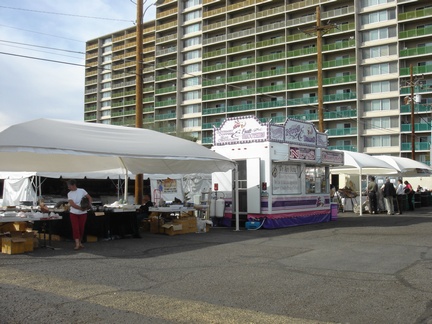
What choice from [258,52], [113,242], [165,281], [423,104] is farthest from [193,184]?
[258,52]

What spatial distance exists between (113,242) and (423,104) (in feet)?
Answer: 178

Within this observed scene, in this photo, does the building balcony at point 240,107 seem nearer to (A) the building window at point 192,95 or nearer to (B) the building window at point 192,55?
(A) the building window at point 192,95

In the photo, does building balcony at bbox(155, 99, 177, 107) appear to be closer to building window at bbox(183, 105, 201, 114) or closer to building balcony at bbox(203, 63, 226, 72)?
building window at bbox(183, 105, 201, 114)

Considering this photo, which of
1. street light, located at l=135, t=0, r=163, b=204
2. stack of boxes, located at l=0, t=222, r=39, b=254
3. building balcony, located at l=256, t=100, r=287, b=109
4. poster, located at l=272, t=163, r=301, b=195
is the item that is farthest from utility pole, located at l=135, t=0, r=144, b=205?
building balcony, located at l=256, t=100, r=287, b=109

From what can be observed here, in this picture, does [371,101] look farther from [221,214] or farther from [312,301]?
[312,301]

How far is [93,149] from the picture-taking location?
445 inches

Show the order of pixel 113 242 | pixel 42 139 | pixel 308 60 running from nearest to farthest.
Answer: pixel 42 139 < pixel 113 242 < pixel 308 60

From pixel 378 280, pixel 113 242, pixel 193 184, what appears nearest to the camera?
pixel 378 280

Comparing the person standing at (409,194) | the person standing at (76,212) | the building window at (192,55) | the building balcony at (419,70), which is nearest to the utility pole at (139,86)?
the person standing at (76,212)

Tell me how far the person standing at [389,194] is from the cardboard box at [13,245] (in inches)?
729

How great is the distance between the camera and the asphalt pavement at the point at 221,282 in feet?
17.8

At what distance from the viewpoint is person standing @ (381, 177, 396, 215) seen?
23.5 metres

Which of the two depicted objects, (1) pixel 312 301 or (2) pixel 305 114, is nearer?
(1) pixel 312 301

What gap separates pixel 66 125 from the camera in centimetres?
1241
